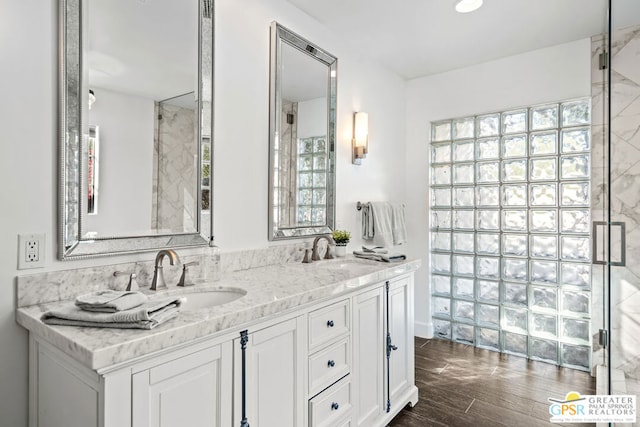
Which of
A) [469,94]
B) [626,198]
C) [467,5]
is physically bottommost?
[626,198]

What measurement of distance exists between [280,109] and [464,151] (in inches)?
73.2

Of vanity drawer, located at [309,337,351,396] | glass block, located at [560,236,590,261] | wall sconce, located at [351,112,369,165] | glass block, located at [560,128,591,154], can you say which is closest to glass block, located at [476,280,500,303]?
glass block, located at [560,236,590,261]

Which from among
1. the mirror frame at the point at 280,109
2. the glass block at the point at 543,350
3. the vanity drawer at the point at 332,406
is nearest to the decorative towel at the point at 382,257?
the mirror frame at the point at 280,109

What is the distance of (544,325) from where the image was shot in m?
2.80

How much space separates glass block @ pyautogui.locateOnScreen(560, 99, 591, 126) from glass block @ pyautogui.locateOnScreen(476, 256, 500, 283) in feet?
3.93

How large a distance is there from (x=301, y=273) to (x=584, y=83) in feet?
8.35

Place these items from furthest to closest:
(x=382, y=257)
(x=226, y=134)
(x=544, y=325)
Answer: (x=544, y=325)
(x=382, y=257)
(x=226, y=134)

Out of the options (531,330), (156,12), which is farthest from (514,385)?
(156,12)

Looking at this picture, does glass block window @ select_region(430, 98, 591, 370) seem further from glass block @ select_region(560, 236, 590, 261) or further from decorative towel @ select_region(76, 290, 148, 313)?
decorative towel @ select_region(76, 290, 148, 313)

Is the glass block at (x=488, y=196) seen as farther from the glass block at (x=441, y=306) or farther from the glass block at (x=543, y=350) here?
the glass block at (x=543, y=350)

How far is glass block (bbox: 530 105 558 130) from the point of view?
2777 mm

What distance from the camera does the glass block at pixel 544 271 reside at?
2779 millimetres

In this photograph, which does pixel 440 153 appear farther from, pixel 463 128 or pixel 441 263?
pixel 441 263

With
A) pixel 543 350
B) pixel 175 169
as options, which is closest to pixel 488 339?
pixel 543 350
